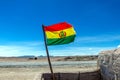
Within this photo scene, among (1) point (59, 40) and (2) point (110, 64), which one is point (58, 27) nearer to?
(1) point (59, 40)

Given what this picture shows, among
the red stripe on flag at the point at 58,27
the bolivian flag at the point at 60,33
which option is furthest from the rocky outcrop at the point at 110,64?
the red stripe on flag at the point at 58,27

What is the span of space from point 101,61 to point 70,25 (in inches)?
81.1

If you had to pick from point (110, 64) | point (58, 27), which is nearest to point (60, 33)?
point (58, 27)

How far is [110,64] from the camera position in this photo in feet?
42.2

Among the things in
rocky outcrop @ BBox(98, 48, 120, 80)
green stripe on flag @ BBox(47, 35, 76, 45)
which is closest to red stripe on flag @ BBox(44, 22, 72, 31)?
green stripe on flag @ BBox(47, 35, 76, 45)

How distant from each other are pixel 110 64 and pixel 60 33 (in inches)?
83.3

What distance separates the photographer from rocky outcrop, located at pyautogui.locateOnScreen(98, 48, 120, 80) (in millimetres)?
11945

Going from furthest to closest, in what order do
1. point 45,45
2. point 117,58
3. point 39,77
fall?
point 39,77, point 45,45, point 117,58

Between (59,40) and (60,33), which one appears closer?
(59,40)

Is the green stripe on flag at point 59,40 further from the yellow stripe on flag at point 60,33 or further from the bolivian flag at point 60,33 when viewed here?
the yellow stripe on flag at point 60,33

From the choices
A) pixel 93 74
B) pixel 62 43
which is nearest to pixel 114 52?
pixel 62 43

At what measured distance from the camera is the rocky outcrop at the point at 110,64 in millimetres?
11945

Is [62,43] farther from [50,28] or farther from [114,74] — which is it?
[114,74]

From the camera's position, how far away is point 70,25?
45.0 feet
